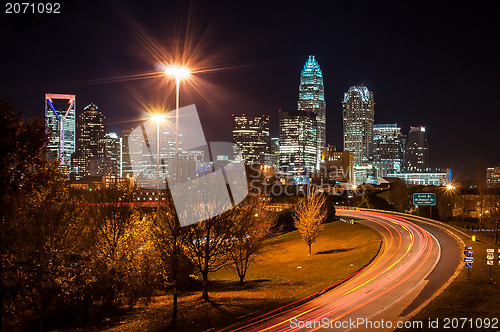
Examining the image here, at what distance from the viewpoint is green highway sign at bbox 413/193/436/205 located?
5119 cm

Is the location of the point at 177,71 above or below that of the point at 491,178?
above

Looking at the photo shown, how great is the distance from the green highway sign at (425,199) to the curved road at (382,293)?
11.7m

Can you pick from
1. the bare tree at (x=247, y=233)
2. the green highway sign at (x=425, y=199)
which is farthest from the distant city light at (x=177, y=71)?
→ the green highway sign at (x=425, y=199)

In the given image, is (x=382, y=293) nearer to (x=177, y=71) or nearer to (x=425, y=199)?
(x=177, y=71)

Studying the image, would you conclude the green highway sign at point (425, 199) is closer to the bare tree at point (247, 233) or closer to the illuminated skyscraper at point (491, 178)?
the illuminated skyscraper at point (491, 178)

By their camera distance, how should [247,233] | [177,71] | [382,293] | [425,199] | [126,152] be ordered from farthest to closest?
[126,152]
[425,199]
[247,233]
[382,293]
[177,71]

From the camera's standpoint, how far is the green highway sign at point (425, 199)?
5119cm

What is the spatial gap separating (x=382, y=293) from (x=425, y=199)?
3229 cm

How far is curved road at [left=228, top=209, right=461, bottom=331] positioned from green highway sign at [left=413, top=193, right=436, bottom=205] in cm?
1171

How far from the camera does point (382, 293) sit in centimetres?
2281

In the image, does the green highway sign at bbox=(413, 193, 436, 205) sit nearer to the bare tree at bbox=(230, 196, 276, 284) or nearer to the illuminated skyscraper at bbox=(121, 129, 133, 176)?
the bare tree at bbox=(230, 196, 276, 284)

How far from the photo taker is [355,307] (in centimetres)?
2034

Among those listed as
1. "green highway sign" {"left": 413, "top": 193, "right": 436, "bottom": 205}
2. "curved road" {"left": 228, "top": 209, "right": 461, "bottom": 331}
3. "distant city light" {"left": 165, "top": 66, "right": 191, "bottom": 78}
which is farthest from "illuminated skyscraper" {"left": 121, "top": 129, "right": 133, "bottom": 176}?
"distant city light" {"left": 165, "top": 66, "right": 191, "bottom": 78}

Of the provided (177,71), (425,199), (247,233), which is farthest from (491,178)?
(177,71)
